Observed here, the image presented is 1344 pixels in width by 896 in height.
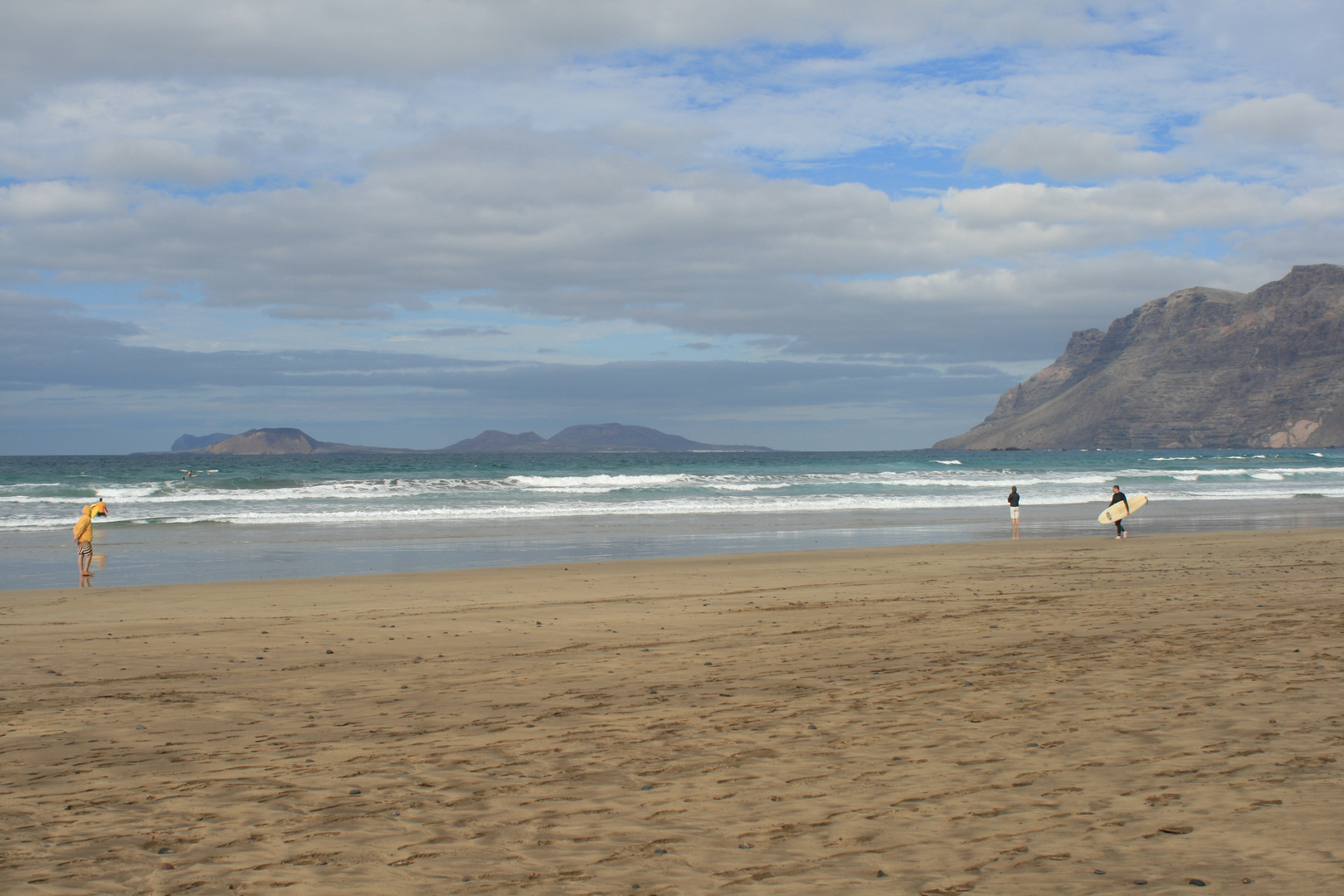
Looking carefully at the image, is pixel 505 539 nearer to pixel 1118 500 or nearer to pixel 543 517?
pixel 543 517

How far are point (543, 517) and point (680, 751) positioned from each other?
23348 millimetres

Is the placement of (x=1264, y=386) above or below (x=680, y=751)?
above

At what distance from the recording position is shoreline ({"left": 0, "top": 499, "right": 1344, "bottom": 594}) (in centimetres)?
1613

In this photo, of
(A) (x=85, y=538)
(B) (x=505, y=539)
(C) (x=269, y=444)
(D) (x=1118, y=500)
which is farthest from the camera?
(C) (x=269, y=444)

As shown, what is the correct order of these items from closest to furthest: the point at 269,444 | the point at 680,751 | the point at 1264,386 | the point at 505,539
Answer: the point at 680,751
the point at 505,539
the point at 269,444
the point at 1264,386

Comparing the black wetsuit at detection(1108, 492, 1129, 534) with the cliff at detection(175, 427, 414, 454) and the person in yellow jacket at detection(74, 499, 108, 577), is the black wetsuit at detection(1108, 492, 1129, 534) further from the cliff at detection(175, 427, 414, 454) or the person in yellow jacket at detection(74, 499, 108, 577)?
the cliff at detection(175, 427, 414, 454)

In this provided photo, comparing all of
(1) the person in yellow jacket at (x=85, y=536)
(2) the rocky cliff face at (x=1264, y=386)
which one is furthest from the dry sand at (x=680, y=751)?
(2) the rocky cliff face at (x=1264, y=386)

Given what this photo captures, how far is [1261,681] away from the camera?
21.0ft

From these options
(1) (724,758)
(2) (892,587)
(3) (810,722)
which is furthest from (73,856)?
(2) (892,587)

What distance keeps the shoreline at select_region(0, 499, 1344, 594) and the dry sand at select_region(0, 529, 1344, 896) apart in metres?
6.12

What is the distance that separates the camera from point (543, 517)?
2805 centimetres

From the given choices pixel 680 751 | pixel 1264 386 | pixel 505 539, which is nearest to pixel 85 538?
pixel 505 539

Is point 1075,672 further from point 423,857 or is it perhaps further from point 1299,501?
point 1299,501

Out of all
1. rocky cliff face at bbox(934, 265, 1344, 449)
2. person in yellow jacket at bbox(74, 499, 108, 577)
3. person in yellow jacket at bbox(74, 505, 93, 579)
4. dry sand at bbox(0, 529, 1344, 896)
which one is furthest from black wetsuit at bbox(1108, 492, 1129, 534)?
rocky cliff face at bbox(934, 265, 1344, 449)
